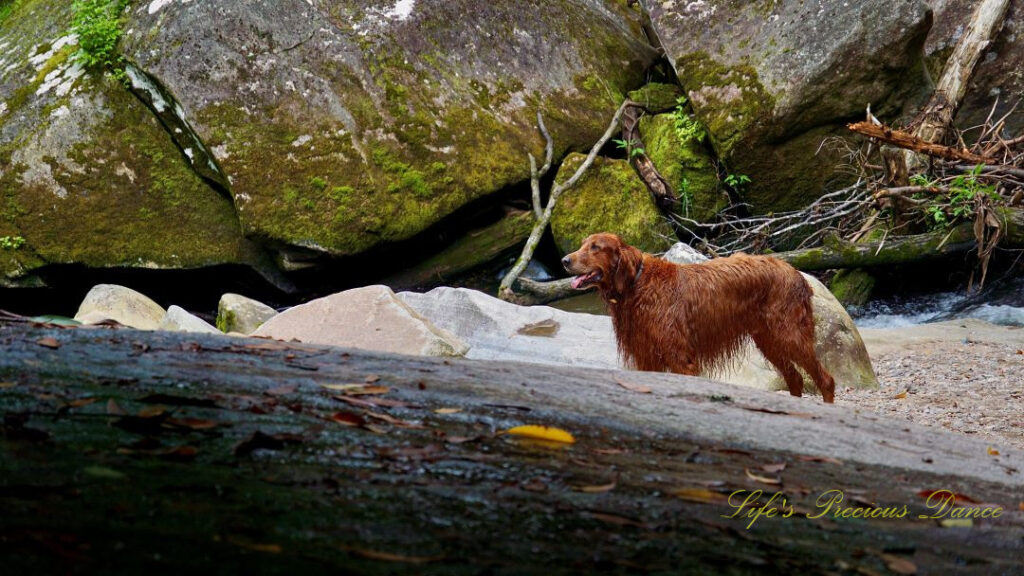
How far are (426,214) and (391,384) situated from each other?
6.66 metres

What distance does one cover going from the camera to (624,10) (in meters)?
12.5

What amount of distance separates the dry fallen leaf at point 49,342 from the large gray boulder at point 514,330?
397cm

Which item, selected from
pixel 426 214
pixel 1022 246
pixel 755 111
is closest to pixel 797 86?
pixel 755 111

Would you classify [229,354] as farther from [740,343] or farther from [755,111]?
[755,111]

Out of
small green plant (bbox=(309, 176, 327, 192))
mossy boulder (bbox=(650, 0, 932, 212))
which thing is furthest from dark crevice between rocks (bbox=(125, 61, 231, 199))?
mossy boulder (bbox=(650, 0, 932, 212))

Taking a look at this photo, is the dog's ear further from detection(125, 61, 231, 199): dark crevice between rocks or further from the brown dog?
detection(125, 61, 231, 199): dark crevice between rocks

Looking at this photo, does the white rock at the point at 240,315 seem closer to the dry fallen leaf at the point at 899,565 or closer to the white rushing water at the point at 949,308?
the dry fallen leaf at the point at 899,565

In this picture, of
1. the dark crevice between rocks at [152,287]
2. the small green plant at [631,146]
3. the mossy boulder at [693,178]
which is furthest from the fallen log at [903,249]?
the dark crevice between rocks at [152,287]

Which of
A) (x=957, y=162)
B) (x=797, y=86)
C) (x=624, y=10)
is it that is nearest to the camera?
(x=957, y=162)

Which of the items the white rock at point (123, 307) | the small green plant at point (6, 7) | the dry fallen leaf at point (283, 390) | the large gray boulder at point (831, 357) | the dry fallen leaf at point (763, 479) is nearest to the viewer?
the dry fallen leaf at point (763, 479)

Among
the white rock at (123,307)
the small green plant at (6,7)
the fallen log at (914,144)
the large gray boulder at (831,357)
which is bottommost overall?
the large gray boulder at (831,357)

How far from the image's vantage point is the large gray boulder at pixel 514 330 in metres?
7.27

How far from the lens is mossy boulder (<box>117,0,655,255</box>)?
9.42 m

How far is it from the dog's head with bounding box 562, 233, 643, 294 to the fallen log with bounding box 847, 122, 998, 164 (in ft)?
12.3
